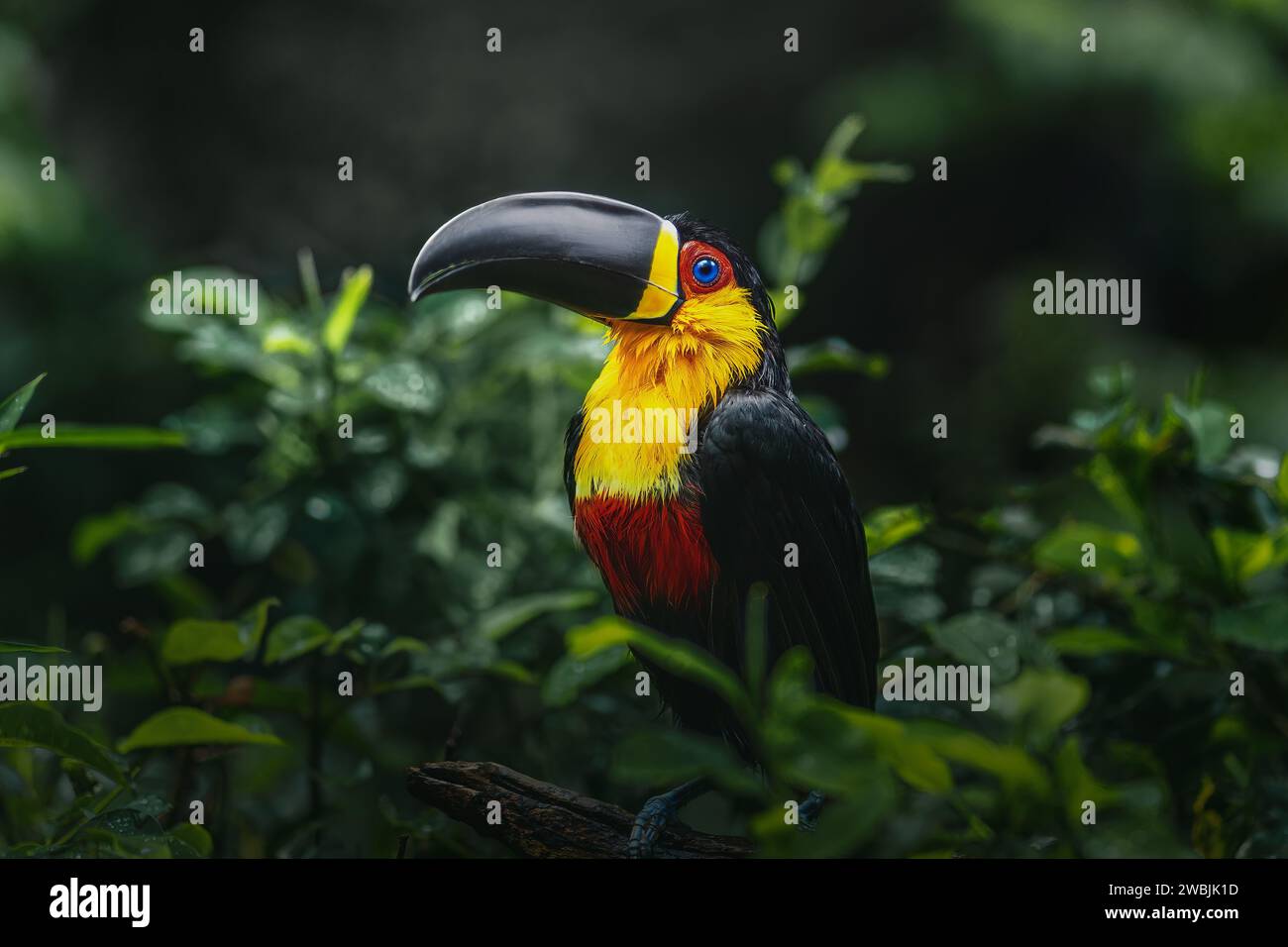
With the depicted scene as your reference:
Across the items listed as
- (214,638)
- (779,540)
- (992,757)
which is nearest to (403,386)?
(214,638)

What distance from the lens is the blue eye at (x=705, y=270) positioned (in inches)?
72.1

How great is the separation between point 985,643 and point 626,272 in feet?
2.42

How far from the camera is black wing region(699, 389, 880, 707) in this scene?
173cm

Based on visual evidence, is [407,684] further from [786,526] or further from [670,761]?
[670,761]

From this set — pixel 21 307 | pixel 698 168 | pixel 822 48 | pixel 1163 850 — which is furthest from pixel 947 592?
pixel 21 307

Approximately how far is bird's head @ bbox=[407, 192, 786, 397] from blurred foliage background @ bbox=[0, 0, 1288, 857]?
432 mm

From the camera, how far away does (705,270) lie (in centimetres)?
183

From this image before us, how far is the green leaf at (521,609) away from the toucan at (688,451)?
0.30 meters

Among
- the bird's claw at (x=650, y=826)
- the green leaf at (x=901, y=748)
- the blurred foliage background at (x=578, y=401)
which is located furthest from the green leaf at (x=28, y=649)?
the green leaf at (x=901, y=748)

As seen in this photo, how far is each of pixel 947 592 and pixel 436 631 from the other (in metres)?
1.08

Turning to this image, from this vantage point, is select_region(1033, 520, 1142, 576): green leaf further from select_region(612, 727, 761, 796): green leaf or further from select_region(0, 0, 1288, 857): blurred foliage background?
select_region(612, 727, 761, 796): green leaf

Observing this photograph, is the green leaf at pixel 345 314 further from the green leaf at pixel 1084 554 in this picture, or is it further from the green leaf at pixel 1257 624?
the green leaf at pixel 1257 624

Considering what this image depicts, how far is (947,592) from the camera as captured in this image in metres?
2.59

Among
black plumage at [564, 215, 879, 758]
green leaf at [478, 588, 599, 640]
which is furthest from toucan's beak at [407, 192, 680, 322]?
green leaf at [478, 588, 599, 640]
